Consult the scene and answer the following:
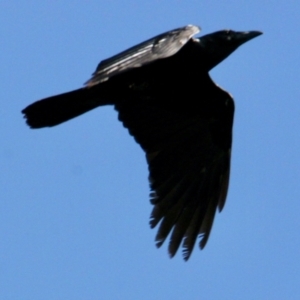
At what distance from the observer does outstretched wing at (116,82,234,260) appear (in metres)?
11.9

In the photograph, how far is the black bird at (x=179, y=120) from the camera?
11.4 metres

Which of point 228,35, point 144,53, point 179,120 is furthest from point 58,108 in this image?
point 228,35

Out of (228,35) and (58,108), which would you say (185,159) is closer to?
(228,35)

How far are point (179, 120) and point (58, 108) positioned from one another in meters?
1.67

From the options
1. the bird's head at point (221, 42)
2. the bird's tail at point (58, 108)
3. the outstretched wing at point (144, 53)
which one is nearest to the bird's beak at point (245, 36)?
the bird's head at point (221, 42)

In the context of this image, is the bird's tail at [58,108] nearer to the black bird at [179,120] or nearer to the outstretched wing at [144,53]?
the black bird at [179,120]

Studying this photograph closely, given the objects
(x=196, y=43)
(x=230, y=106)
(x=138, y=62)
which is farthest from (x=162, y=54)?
(x=230, y=106)

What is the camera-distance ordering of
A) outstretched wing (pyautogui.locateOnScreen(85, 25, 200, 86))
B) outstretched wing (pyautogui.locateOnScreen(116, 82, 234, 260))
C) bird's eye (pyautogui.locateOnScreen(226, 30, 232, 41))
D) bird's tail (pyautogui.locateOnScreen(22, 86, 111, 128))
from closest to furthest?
outstretched wing (pyautogui.locateOnScreen(85, 25, 200, 86))
bird's tail (pyautogui.locateOnScreen(22, 86, 111, 128))
bird's eye (pyautogui.locateOnScreen(226, 30, 232, 41))
outstretched wing (pyautogui.locateOnScreen(116, 82, 234, 260))

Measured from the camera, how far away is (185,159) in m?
12.4

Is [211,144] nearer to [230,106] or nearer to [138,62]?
[230,106]

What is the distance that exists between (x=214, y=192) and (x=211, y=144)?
1.86ft

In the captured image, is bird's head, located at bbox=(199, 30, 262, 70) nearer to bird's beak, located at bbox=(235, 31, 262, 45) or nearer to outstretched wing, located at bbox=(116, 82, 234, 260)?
bird's beak, located at bbox=(235, 31, 262, 45)

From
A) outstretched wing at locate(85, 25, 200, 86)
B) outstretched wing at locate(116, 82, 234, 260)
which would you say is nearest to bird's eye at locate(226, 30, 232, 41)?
outstretched wing at locate(116, 82, 234, 260)

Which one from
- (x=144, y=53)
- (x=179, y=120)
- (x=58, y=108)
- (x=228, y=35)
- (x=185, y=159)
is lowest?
(x=185, y=159)
